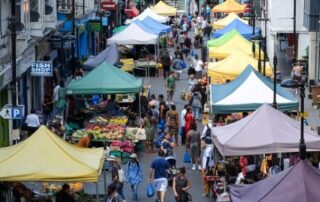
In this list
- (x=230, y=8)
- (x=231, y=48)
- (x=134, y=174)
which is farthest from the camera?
(x=230, y=8)

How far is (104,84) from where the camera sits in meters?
32.3

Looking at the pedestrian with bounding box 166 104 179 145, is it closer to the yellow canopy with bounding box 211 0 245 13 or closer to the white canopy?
the white canopy

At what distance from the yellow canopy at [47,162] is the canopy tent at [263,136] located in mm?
3322

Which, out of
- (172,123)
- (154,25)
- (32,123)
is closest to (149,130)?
(172,123)

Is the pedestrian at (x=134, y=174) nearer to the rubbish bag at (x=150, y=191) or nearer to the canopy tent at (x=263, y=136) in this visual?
the rubbish bag at (x=150, y=191)

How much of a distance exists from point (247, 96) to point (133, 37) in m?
18.4

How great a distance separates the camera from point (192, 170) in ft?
92.1

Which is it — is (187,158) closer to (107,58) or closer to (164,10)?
(107,58)

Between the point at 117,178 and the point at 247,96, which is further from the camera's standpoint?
the point at 247,96

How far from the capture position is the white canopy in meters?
46.1

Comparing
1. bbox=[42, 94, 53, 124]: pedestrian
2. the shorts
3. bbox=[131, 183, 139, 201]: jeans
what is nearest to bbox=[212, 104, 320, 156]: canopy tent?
the shorts

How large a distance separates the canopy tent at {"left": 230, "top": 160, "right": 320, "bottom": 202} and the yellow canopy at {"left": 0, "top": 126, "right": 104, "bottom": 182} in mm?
Answer: 3675

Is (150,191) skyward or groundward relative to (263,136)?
groundward

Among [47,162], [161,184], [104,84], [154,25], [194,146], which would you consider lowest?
[161,184]
